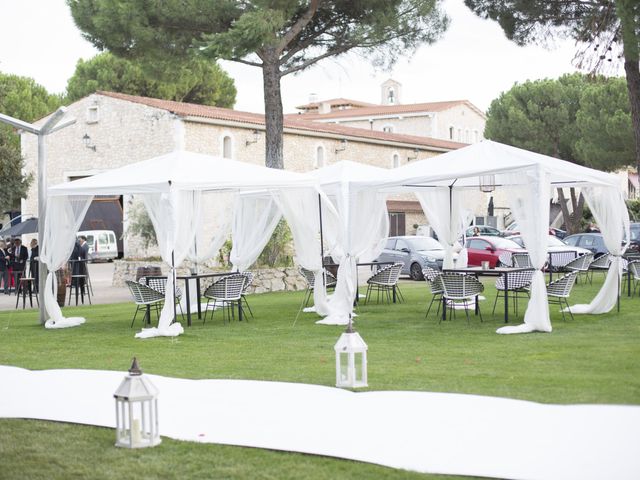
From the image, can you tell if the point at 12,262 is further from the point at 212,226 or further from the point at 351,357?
the point at 351,357

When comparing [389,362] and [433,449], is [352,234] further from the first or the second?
[433,449]

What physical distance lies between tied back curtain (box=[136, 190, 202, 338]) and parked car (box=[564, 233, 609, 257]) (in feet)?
54.4

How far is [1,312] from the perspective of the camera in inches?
690

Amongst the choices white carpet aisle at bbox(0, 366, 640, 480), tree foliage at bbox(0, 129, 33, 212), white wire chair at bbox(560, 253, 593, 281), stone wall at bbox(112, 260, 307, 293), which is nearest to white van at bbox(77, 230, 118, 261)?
tree foliage at bbox(0, 129, 33, 212)

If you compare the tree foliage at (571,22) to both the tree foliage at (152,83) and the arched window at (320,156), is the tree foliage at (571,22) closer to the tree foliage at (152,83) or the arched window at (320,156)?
the arched window at (320,156)

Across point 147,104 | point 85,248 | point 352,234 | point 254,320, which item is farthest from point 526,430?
point 147,104

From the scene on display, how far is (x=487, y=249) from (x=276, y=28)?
930cm

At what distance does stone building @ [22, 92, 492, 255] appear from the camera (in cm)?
3306

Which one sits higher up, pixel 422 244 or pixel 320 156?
pixel 320 156

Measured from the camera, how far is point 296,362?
390 inches

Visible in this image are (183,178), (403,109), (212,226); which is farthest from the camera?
(403,109)

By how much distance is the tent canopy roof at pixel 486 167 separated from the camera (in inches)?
494

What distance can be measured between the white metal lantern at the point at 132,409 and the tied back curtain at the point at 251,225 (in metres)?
10.5

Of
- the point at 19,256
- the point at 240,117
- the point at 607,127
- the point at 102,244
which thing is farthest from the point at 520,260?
the point at 102,244
